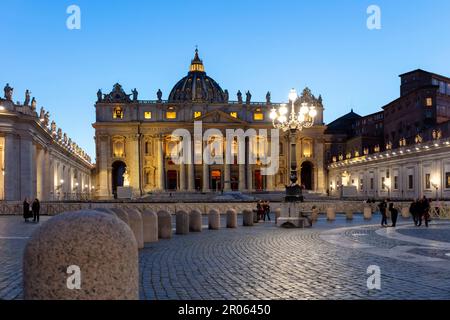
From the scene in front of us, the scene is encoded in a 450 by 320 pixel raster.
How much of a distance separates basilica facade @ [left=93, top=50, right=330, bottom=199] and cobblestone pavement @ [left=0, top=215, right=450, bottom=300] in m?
81.9

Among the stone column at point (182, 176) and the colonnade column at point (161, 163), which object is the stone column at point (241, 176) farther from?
the colonnade column at point (161, 163)

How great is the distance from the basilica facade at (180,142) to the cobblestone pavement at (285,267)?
269 ft

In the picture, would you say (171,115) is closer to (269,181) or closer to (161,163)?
(161,163)

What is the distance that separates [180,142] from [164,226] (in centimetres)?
8276

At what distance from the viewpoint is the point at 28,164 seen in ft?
160

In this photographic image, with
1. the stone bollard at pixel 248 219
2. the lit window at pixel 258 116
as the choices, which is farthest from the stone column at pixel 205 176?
the stone bollard at pixel 248 219

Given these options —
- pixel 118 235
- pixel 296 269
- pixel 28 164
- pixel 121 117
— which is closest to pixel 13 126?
pixel 28 164

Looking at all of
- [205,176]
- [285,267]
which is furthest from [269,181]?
[285,267]

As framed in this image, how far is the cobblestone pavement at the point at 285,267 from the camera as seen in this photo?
9500 mm

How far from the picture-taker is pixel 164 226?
2088 centimetres

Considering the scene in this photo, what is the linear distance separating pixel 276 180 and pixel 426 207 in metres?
79.7
